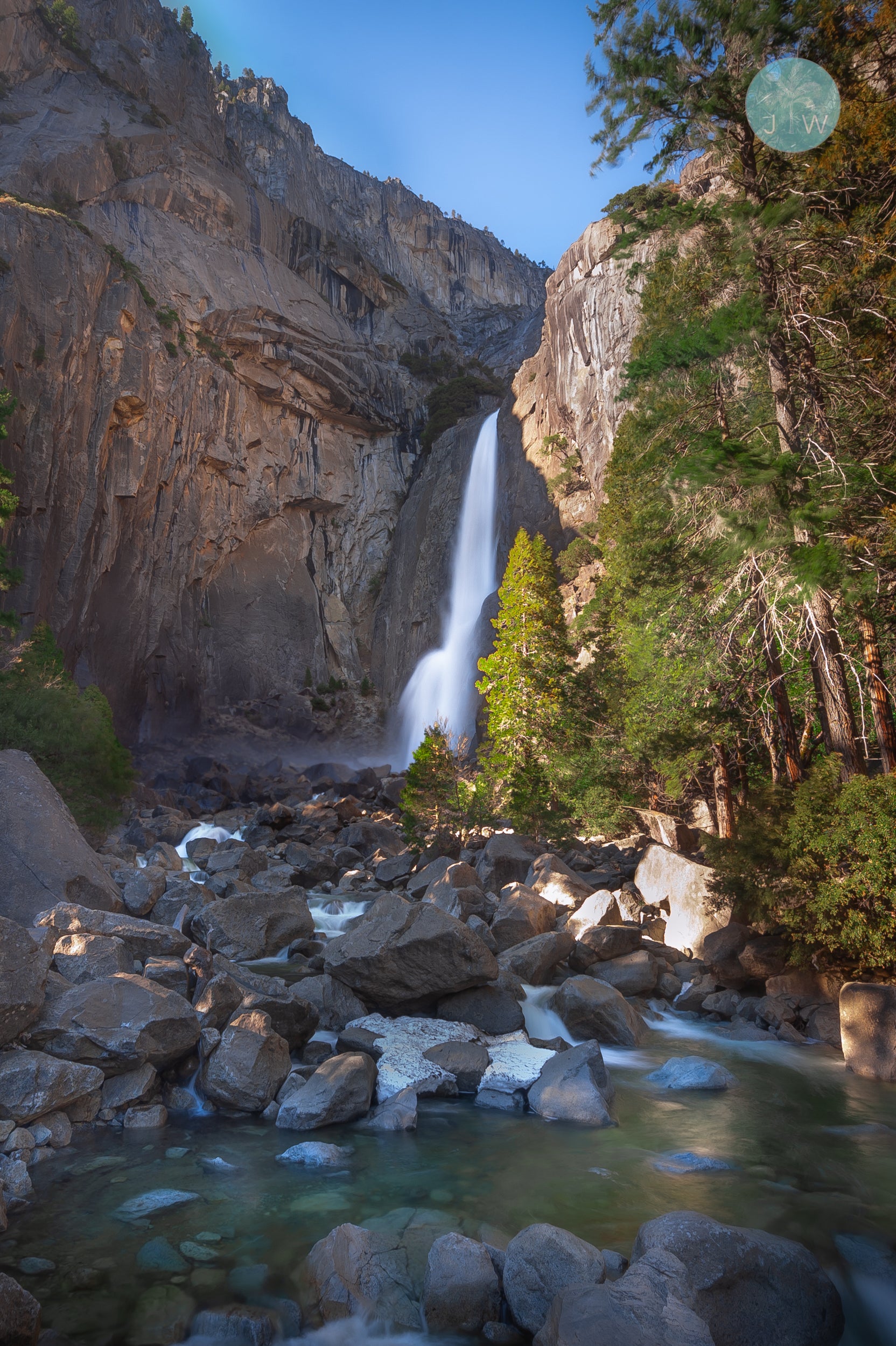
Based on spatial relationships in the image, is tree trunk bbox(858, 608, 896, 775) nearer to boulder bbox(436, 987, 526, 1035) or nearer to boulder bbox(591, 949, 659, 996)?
boulder bbox(591, 949, 659, 996)

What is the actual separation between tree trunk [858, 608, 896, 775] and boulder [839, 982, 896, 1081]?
2.51 metres

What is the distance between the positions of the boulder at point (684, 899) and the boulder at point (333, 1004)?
5.85 meters

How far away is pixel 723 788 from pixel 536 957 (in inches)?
239

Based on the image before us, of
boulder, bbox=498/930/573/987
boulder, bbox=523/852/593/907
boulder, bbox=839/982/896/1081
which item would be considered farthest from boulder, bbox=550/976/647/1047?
boulder, bbox=523/852/593/907

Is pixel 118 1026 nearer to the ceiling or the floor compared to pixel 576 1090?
nearer to the ceiling

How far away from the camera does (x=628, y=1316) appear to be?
12.9 ft

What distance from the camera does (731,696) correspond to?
1163 cm

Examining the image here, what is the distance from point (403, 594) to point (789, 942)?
4277 cm

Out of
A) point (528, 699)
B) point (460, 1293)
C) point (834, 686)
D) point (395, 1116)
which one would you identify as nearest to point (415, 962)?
point (395, 1116)

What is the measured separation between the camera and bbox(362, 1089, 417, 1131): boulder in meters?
7.34

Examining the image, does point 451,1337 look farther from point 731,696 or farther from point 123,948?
point 731,696

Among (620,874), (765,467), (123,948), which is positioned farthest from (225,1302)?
(620,874)

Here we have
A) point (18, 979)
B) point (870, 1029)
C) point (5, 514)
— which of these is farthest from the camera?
point (5, 514)

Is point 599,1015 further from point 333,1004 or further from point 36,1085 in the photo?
point 36,1085
